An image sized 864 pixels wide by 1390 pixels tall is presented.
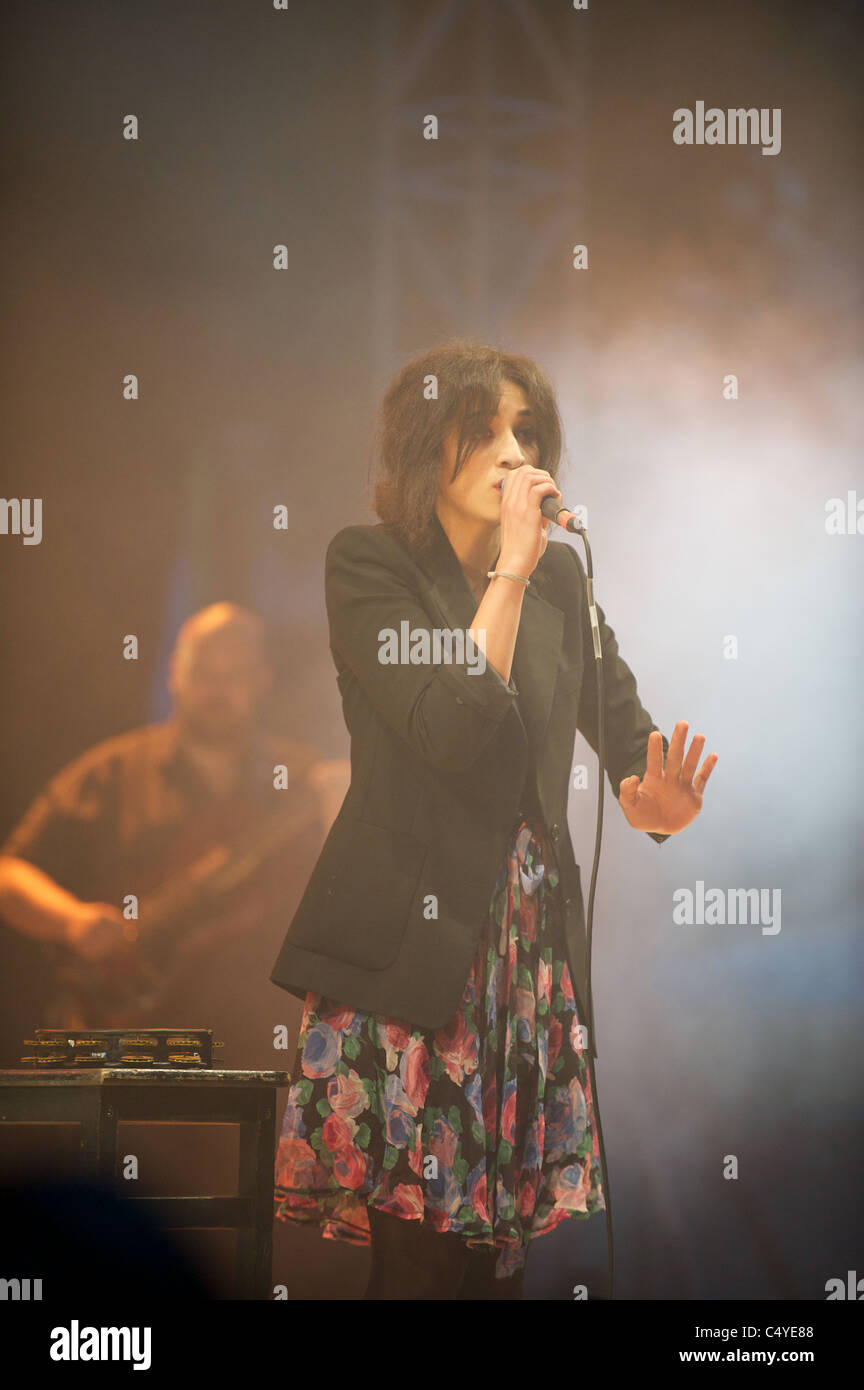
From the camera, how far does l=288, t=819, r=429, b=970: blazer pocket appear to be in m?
1.93

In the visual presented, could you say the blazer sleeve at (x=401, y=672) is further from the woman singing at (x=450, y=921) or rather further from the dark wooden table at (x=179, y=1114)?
the dark wooden table at (x=179, y=1114)

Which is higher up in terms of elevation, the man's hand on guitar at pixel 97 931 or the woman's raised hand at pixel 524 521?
the woman's raised hand at pixel 524 521

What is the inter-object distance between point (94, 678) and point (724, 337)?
1532 millimetres

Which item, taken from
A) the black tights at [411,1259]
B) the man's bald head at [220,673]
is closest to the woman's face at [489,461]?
the man's bald head at [220,673]

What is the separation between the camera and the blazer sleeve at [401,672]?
1912 millimetres

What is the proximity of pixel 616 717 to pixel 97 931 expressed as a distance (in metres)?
1.18

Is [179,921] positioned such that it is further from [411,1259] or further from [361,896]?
[411,1259]

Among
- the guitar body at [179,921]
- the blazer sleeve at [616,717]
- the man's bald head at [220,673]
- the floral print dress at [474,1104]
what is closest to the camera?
the floral print dress at [474,1104]

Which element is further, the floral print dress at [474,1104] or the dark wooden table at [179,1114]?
the dark wooden table at [179,1114]

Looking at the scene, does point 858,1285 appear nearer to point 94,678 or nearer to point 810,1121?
point 810,1121

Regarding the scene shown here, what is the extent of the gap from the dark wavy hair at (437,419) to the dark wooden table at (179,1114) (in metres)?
0.88

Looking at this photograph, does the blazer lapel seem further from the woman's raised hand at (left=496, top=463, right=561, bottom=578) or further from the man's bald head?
the man's bald head

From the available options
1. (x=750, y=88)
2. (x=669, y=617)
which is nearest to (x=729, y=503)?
(x=669, y=617)

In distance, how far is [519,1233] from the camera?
1.93 m
